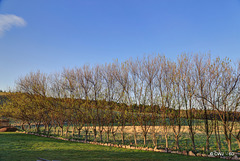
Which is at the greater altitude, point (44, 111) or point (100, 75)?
point (100, 75)

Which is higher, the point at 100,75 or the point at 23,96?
the point at 100,75

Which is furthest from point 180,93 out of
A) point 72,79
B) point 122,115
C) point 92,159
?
point 72,79

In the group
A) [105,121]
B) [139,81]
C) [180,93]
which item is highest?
[139,81]

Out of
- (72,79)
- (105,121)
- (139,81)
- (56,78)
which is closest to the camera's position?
(139,81)

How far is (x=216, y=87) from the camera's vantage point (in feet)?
32.8

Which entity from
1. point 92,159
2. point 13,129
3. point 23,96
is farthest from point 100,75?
point 13,129

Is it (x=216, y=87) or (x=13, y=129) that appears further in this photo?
(x=13, y=129)

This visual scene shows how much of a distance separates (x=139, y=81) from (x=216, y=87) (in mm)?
4790

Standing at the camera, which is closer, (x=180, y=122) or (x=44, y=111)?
(x=180, y=122)

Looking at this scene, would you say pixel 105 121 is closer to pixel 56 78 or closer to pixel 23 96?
pixel 56 78

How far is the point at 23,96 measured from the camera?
68.8 feet

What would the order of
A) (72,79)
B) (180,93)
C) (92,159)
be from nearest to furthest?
1. (92,159)
2. (180,93)
3. (72,79)

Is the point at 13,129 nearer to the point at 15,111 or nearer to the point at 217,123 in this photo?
the point at 15,111

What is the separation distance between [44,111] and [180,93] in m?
14.3
